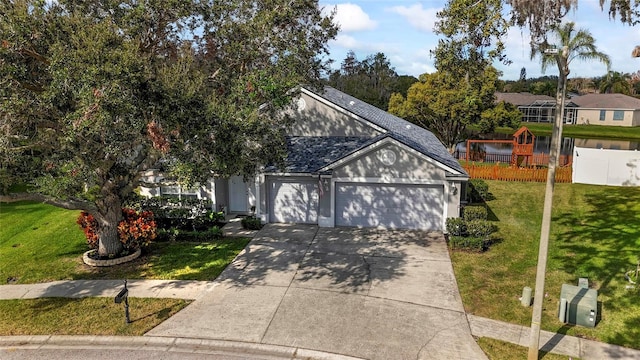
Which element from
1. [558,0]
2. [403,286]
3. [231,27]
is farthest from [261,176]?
[558,0]

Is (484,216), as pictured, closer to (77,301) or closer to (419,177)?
(419,177)

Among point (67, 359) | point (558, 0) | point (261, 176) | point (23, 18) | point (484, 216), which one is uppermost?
point (558, 0)

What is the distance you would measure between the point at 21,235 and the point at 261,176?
10.8m

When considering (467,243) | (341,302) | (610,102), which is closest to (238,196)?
(341,302)

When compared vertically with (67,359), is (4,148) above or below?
above

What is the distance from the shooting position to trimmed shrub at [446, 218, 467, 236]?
17156mm

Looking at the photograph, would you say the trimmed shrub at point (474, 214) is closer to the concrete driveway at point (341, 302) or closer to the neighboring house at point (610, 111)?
the concrete driveway at point (341, 302)

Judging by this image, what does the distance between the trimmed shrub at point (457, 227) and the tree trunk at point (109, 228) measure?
13.1 metres

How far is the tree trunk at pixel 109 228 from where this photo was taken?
602 inches

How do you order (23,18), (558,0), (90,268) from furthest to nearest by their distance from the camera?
(90,268) < (558,0) < (23,18)

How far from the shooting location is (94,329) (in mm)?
10977

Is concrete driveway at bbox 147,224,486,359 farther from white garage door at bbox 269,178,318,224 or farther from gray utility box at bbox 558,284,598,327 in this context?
gray utility box at bbox 558,284,598,327

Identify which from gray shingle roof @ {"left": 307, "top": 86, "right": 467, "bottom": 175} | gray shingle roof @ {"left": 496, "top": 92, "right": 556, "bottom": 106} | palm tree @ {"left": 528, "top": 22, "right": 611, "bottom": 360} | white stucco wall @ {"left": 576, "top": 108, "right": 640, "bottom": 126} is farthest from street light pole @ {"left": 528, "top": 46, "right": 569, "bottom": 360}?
white stucco wall @ {"left": 576, "top": 108, "right": 640, "bottom": 126}

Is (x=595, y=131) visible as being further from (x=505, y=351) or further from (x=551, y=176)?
(x=551, y=176)
